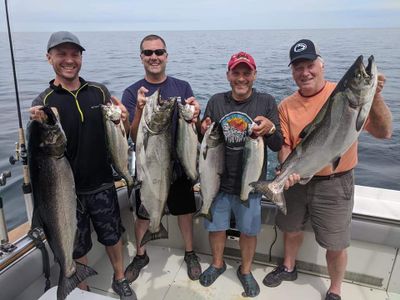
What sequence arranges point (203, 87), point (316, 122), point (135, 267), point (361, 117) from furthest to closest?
point (203, 87), point (135, 267), point (316, 122), point (361, 117)

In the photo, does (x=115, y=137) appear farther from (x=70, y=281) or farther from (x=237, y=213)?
(x=237, y=213)

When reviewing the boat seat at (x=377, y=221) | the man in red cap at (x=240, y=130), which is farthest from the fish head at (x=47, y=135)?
the boat seat at (x=377, y=221)

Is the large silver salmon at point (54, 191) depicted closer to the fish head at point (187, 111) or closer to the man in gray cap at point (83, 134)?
the man in gray cap at point (83, 134)

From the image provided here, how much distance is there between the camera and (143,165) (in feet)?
9.68

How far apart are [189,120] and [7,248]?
71.4 inches

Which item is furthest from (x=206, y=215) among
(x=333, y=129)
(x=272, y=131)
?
(x=333, y=129)

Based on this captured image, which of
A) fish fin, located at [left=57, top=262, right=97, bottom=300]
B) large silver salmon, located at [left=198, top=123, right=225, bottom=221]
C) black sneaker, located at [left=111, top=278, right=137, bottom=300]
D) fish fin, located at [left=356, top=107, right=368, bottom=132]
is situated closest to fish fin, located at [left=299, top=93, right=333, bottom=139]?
fish fin, located at [left=356, top=107, right=368, bottom=132]

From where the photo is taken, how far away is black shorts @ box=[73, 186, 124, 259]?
10.3ft

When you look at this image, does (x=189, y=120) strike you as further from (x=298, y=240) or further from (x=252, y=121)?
(x=298, y=240)

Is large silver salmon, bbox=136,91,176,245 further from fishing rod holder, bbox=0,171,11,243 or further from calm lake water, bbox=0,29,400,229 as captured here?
calm lake water, bbox=0,29,400,229

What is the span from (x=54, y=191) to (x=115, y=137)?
24.8 inches

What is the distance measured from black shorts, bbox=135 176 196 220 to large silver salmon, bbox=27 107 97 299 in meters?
1.06

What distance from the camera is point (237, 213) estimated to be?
3.39 metres

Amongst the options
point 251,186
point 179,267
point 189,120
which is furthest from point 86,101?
point 179,267
